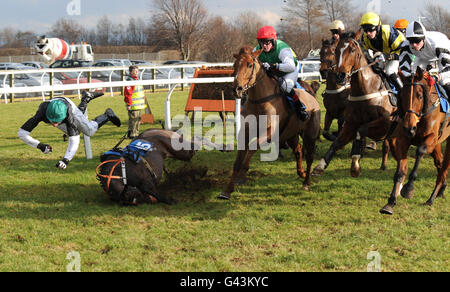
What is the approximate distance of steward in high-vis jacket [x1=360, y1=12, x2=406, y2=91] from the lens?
638 centimetres

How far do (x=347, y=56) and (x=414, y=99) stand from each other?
103 cm

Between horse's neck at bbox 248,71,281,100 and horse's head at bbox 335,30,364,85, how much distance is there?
0.87 meters

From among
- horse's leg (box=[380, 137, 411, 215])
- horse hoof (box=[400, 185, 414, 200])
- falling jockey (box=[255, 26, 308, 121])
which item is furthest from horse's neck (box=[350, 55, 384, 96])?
horse hoof (box=[400, 185, 414, 200])

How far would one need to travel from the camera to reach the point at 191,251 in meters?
4.43

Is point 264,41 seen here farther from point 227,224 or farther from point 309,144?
point 227,224

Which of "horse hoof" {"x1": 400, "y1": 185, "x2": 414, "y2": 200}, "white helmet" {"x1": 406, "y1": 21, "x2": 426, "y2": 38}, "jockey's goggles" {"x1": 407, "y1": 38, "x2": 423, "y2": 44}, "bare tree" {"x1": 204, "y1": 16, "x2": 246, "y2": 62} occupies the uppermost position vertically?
"bare tree" {"x1": 204, "y1": 16, "x2": 246, "y2": 62}

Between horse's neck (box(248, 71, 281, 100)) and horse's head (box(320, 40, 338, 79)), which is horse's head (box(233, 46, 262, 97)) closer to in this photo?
horse's neck (box(248, 71, 281, 100))

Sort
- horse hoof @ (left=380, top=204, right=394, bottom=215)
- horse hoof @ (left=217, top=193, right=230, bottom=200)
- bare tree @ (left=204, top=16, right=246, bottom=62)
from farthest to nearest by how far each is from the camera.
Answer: bare tree @ (left=204, top=16, right=246, bottom=62)
horse hoof @ (left=217, top=193, right=230, bottom=200)
horse hoof @ (left=380, top=204, right=394, bottom=215)

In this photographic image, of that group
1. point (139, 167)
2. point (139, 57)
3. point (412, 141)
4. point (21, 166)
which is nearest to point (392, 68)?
point (412, 141)

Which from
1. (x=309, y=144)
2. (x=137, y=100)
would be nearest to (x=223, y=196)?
(x=309, y=144)

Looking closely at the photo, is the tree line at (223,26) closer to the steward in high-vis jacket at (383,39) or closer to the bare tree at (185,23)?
the bare tree at (185,23)

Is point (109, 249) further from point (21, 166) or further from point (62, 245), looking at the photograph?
point (21, 166)

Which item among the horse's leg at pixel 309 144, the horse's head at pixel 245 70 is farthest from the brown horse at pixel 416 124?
the horse's head at pixel 245 70
